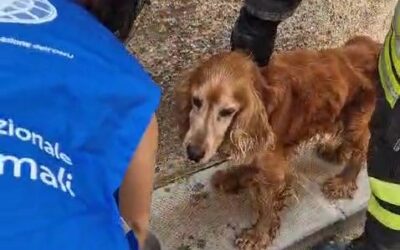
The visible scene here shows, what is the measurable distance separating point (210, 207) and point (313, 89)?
1.86ft

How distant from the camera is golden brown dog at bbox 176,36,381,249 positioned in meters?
2.71

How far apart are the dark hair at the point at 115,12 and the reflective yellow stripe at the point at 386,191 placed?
82cm

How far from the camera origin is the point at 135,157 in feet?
4.40

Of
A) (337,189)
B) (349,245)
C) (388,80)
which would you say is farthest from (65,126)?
(337,189)

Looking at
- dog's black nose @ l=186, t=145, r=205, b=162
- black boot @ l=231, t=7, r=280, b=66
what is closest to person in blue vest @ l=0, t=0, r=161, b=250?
dog's black nose @ l=186, t=145, r=205, b=162

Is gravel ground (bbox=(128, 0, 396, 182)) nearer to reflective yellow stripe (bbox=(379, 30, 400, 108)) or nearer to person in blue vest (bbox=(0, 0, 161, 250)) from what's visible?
reflective yellow stripe (bbox=(379, 30, 400, 108))

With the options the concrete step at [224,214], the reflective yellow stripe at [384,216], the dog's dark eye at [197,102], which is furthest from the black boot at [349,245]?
the dog's dark eye at [197,102]

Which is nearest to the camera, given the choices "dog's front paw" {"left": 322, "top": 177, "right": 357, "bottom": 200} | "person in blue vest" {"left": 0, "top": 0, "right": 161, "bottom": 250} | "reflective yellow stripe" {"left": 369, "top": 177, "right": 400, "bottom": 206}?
"person in blue vest" {"left": 0, "top": 0, "right": 161, "bottom": 250}

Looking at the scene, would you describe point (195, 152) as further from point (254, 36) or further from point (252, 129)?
point (254, 36)

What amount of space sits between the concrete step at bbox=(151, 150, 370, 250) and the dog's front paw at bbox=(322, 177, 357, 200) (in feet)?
0.07

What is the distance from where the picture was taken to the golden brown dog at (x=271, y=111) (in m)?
2.71

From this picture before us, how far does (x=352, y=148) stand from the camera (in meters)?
3.12

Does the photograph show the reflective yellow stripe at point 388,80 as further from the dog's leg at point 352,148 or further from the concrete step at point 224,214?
the concrete step at point 224,214

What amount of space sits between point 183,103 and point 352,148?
2.36 feet
